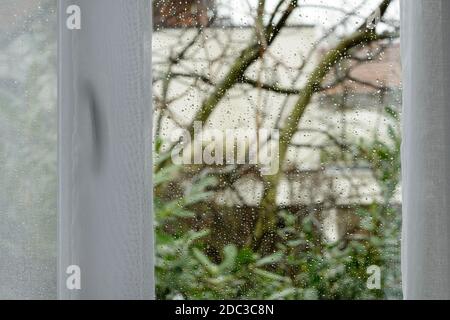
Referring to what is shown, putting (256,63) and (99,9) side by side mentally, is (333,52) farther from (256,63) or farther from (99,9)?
→ (99,9)

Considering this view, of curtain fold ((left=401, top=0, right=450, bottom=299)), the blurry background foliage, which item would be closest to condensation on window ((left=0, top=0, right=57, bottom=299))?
the blurry background foliage

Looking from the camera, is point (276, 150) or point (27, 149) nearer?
point (27, 149)

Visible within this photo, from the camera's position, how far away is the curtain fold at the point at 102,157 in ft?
3.13

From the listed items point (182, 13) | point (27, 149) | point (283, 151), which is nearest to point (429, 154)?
point (283, 151)

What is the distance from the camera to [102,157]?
3.16 feet

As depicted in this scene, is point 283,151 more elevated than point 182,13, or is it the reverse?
point 182,13

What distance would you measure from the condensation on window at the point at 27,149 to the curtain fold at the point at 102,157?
0.11 feet

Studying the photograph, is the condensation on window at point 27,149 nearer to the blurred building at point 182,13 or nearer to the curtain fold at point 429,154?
the blurred building at point 182,13

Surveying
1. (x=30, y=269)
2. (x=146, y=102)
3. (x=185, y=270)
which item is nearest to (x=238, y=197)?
(x=185, y=270)

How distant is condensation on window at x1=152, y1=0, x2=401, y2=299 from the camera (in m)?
1.12

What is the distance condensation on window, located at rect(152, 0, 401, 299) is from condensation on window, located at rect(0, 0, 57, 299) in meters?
0.21

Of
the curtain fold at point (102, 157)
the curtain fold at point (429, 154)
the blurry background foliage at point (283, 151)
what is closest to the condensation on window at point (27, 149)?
the curtain fold at point (102, 157)

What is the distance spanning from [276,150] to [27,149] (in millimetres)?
422

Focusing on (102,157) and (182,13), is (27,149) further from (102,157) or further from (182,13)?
(182,13)
